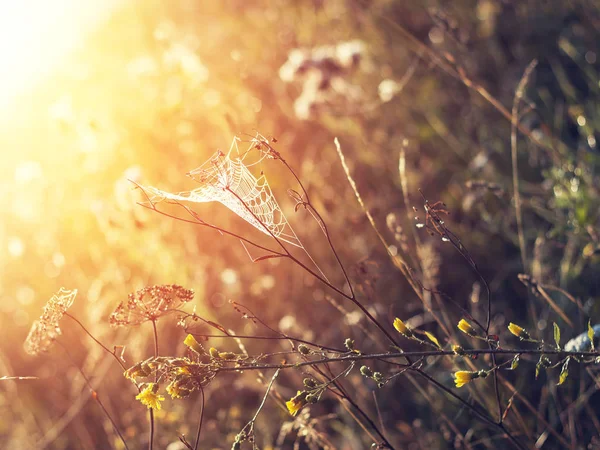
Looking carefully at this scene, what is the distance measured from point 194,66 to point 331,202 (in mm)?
1218

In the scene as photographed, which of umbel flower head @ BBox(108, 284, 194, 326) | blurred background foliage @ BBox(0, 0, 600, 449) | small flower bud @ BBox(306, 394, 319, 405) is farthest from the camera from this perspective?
blurred background foliage @ BBox(0, 0, 600, 449)

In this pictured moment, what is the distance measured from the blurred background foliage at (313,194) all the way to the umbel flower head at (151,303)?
1.09m

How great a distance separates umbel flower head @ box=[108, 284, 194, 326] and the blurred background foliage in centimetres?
109

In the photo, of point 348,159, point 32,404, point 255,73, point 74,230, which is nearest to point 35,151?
point 74,230

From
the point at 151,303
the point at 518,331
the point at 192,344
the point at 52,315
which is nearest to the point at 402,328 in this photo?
the point at 518,331

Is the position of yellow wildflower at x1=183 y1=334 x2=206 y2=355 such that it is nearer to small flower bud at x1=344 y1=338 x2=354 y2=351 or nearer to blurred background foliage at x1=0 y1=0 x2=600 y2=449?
small flower bud at x1=344 y1=338 x2=354 y2=351

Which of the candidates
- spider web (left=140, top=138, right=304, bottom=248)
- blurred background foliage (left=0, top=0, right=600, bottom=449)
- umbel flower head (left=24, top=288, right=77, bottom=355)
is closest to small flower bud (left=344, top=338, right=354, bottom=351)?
spider web (left=140, top=138, right=304, bottom=248)

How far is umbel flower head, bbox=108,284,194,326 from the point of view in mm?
1231

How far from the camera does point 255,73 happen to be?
14.1 feet

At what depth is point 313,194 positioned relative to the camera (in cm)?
316

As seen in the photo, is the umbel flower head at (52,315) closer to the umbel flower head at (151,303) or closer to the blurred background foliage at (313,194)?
the umbel flower head at (151,303)

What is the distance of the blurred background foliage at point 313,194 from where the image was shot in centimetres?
264

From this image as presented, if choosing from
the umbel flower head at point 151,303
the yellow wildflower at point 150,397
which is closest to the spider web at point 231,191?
the umbel flower head at point 151,303

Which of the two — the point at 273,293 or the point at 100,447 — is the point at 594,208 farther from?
the point at 100,447
